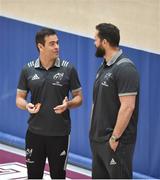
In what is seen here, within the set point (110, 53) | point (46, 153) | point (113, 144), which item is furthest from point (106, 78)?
point (46, 153)

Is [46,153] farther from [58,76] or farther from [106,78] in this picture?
[106,78]

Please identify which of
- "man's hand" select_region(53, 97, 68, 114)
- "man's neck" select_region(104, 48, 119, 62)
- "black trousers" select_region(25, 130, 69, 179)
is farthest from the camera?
"black trousers" select_region(25, 130, 69, 179)

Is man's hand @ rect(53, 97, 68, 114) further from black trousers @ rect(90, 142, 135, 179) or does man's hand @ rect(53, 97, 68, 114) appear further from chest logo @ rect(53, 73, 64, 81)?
black trousers @ rect(90, 142, 135, 179)

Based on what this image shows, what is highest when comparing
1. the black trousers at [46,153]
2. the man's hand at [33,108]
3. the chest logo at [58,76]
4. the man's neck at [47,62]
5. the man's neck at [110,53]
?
the man's neck at [110,53]

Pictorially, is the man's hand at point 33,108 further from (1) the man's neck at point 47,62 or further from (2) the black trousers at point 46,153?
(1) the man's neck at point 47,62

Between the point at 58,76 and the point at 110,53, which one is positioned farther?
the point at 58,76

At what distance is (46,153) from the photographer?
14.6 ft

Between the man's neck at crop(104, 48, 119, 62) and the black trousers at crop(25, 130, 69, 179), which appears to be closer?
the man's neck at crop(104, 48, 119, 62)

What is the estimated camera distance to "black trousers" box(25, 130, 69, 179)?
437cm

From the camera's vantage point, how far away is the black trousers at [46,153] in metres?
4.37

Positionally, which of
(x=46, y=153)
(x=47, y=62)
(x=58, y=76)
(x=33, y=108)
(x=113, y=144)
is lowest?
(x=46, y=153)

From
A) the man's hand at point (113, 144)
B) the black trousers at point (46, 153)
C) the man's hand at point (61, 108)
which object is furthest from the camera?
the black trousers at point (46, 153)

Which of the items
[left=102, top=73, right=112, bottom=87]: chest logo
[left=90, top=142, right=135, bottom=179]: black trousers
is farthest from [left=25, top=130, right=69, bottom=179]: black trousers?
[left=102, top=73, right=112, bottom=87]: chest logo

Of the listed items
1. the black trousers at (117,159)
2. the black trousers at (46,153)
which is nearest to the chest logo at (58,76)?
the black trousers at (46,153)
